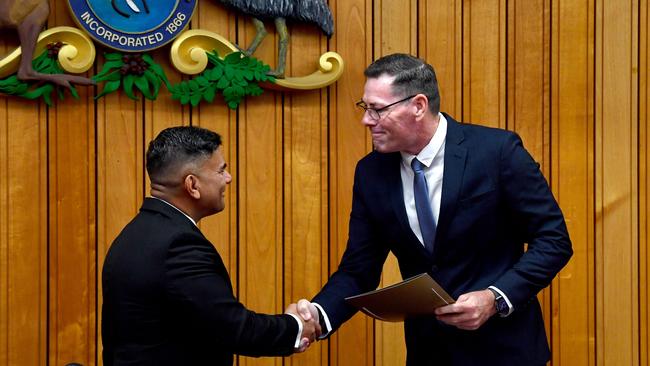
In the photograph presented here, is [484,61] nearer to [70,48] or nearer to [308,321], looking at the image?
[308,321]

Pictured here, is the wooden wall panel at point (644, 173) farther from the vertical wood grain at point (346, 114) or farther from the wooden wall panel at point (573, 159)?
the vertical wood grain at point (346, 114)

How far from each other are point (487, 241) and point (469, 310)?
292mm

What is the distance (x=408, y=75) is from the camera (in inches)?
110

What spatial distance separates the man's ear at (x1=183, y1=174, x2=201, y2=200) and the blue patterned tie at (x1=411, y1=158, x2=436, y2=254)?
700mm

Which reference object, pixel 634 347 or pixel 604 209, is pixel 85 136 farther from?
pixel 634 347

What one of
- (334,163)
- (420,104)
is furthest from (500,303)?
(334,163)

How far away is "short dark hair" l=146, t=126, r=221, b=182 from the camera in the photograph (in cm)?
254

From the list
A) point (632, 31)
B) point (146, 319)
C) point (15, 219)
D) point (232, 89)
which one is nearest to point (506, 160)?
point (146, 319)

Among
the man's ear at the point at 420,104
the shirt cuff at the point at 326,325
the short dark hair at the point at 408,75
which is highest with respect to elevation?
the short dark hair at the point at 408,75

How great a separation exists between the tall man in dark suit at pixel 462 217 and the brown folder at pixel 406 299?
0.40ft

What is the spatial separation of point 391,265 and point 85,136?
1.49 m

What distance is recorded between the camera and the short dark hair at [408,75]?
2.79 m

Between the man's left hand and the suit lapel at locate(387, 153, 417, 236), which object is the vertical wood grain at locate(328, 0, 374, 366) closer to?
the suit lapel at locate(387, 153, 417, 236)

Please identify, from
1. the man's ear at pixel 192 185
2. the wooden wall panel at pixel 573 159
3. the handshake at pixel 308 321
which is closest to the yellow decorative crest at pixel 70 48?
the man's ear at pixel 192 185
